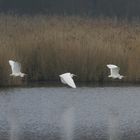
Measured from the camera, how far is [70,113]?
12.3 meters

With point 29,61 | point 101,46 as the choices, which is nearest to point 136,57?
point 101,46

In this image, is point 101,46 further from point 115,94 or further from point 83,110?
point 83,110

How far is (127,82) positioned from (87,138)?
7.99 meters

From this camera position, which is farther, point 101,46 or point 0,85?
point 101,46

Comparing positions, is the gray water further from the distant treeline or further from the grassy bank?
the distant treeline

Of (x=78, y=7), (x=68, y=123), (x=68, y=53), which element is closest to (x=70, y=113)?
(x=68, y=123)

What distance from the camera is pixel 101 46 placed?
18797 millimetres

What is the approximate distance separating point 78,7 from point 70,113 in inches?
1254

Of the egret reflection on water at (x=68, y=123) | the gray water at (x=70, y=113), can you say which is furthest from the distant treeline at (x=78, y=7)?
the egret reflection on water at (x=68, y=123)

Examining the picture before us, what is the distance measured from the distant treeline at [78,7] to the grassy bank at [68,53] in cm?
2118

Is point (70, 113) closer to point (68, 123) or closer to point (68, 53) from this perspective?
point (68, 123)

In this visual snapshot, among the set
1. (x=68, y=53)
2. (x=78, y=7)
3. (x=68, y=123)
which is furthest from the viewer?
(x=78, y=7)

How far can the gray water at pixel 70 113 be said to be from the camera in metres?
10.2

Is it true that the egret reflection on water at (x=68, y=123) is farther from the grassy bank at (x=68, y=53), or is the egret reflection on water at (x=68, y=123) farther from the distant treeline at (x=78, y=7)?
the distant treeline at (x=78, y=7)
